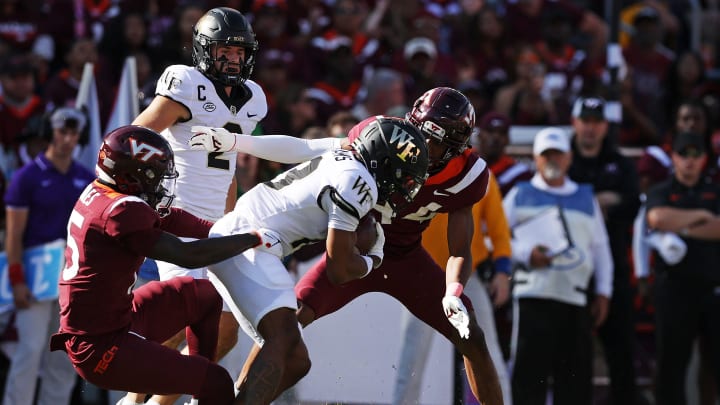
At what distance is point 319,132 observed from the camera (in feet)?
28.5

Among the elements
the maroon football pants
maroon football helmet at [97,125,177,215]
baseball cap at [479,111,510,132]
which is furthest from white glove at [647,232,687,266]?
maroon football helmet at [97,125,177,215]

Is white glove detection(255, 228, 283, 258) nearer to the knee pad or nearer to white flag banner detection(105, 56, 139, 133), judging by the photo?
the knee pad

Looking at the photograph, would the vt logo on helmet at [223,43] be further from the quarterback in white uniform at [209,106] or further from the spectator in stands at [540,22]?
the spectator in stands at [540,22]

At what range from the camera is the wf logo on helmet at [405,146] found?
5.60 meters

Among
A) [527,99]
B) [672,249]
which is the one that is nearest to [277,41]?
[527,99]

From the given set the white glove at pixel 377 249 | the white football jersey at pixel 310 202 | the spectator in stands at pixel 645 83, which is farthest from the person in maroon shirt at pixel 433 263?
the spectator in stands at pixel 645 83

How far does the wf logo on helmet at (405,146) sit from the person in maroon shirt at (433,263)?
57cm

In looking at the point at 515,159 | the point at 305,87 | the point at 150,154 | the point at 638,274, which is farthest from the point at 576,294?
the point at 150,154

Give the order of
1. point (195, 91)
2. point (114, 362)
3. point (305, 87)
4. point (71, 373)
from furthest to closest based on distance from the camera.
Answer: point (305, 87), point (71, 373), point (195, 91), point (114, 362)

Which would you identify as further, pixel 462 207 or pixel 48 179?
pixel 48 179

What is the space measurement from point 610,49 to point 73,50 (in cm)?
433

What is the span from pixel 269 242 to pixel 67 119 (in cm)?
319

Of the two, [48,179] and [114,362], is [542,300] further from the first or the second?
[114,362]

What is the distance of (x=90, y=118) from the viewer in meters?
8.77
